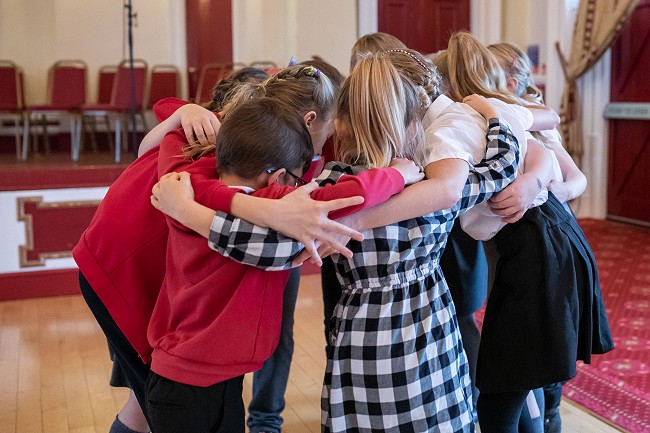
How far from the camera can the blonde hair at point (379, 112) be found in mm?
1483

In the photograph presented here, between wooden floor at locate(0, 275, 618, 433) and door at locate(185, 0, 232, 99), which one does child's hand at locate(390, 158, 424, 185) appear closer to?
wooden floor at locate(0, 275, 618, 433)

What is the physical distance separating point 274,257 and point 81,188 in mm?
3494

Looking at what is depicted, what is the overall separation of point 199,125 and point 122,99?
6.20m

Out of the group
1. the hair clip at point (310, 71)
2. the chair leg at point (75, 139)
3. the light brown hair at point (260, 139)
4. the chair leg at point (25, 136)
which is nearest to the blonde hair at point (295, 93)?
the hair clip at point (310, 71)

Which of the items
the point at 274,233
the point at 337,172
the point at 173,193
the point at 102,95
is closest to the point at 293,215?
the point at 274,233

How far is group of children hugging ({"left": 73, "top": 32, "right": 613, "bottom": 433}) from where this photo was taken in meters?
1.45

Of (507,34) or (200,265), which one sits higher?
(507,34)

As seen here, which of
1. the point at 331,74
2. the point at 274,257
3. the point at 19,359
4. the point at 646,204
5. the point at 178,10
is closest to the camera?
the point at 274,257

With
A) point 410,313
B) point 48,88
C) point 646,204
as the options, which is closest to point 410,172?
point 410,313

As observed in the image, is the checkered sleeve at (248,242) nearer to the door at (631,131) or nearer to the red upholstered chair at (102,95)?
the door at (631,131)

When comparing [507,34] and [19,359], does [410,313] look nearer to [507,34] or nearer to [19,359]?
[19,359]

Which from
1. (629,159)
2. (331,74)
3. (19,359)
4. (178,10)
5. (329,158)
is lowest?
(19,359)

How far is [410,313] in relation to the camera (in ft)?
4.94

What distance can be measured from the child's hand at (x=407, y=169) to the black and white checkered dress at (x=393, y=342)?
0.08m
